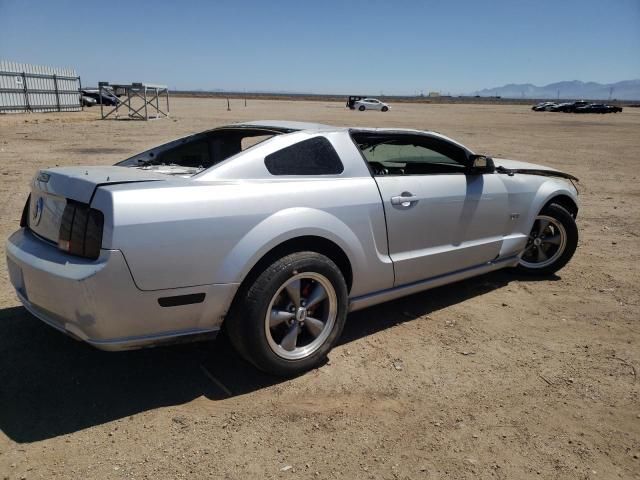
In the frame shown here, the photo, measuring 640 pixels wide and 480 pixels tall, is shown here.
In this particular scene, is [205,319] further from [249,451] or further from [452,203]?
[452,203]

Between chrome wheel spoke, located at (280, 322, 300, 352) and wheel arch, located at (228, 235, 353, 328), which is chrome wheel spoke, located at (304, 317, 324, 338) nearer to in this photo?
chrome wheel spoke, located at (280, 322, 300, 352)

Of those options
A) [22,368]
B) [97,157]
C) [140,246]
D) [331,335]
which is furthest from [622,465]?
[97,157]

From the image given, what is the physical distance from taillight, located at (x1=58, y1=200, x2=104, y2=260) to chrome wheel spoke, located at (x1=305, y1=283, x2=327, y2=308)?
4.06 ft

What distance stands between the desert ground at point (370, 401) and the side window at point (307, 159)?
4.10ft

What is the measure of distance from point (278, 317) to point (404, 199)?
1.23 m

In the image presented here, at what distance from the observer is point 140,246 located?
253 centimetres

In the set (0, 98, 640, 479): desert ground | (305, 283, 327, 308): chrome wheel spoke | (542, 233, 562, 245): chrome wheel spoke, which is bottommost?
(0, 98, 640, 479): desert ground

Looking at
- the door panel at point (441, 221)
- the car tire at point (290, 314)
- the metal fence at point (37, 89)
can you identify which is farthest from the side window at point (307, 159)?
the metal fence at point (37, 89)

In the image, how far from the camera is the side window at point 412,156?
4172 millimetres

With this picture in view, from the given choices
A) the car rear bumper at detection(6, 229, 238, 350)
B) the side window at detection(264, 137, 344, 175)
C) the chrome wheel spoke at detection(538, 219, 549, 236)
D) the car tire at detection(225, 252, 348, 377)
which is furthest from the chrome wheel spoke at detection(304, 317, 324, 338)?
the chrome wheel spoke at detection(538, 219, 549, 236)

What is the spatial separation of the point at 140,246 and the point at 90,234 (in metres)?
0.27

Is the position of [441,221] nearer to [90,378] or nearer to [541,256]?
[541,256]

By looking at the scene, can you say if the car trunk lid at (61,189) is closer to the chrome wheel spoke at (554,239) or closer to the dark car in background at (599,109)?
the chrome wheel spoke at (554,239)

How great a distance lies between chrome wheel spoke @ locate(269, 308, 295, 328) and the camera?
302 cm
